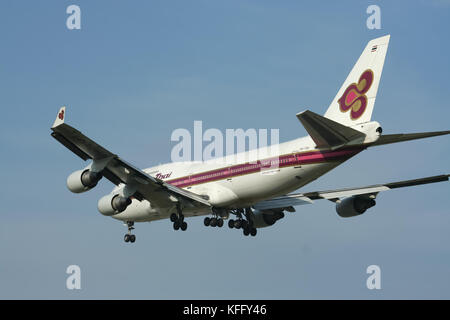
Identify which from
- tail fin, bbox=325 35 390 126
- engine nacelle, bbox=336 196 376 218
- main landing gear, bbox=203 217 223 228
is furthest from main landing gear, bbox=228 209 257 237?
tail fin, bbox=325 35 390 126

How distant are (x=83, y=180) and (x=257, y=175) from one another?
9854 mm

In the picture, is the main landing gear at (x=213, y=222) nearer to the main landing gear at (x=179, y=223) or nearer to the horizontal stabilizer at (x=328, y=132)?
the main landing gear at (x=179, y=223)

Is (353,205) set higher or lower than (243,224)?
higher

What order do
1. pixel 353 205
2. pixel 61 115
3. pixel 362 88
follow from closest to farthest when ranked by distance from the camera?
1. pixel 61 115
2. pixel 362 88
3. pixel 353 205

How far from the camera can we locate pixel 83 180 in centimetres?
4425

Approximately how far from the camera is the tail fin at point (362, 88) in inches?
1617

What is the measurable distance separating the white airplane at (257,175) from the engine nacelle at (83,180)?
56 mm

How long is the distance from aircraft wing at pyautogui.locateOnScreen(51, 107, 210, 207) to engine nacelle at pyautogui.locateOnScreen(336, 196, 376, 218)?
8.99 meters

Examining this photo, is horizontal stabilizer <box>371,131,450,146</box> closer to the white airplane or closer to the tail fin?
the white airplane

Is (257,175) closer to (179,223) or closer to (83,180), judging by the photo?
(179,223)

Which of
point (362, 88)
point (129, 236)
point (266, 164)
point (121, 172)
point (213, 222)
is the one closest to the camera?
point (362, 88)

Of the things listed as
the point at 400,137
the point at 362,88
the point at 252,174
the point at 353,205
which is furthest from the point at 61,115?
the point at 353,205

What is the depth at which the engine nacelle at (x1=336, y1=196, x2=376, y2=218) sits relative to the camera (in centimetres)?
4841

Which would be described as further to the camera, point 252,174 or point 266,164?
point 252,174
